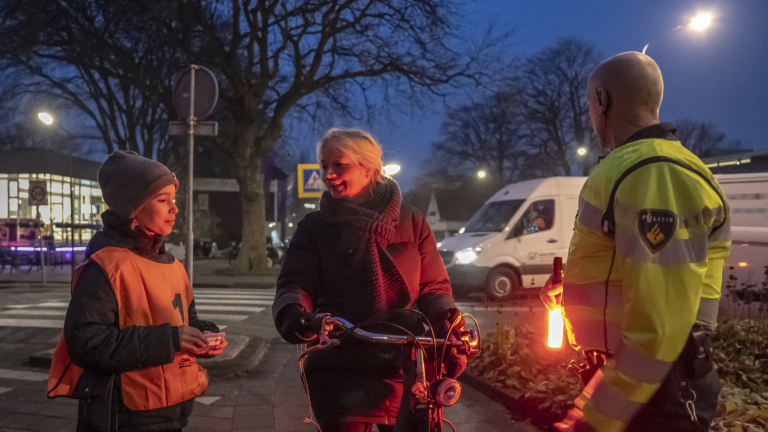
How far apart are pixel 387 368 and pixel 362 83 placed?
754 inches

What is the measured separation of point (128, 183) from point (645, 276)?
1.90 metres

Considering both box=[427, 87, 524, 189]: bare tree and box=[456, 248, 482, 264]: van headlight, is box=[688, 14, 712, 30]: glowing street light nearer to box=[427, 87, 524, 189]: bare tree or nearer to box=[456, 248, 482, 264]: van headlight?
box=[456, 248, 482, 264]: van headlight

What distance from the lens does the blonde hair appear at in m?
2.56

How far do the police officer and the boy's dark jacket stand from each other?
141cm

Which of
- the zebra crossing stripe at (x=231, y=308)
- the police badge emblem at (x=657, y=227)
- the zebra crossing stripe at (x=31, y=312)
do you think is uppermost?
the police badge emblem at (x=657, y=227)

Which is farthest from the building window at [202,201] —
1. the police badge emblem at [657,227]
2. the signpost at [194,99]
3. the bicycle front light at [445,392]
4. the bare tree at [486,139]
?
the police badge emblem at [657,227]

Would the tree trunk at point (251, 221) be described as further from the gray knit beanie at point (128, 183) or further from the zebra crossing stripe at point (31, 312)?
the gray knit beanie at point (128, 183)

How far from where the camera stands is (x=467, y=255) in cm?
1262

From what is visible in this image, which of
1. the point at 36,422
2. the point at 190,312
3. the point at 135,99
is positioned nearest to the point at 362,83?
the point at 135,99

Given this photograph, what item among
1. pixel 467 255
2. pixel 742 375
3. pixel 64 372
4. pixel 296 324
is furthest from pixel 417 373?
pixel 467 255

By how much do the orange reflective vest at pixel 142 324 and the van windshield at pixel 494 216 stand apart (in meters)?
11.1

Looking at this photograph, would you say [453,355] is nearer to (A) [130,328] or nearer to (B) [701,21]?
(A) [130,328]

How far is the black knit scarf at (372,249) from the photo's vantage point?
2.33 m

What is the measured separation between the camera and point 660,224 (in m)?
1.48
